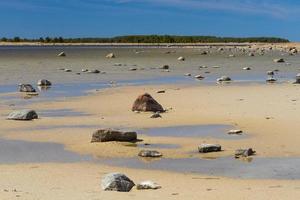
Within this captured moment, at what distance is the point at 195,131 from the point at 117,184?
17.8 feet

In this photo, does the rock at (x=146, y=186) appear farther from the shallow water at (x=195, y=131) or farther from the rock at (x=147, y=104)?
the rock at (x=147, y=104)

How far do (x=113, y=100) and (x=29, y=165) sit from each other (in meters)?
9.67

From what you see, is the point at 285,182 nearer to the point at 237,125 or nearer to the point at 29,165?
the point at 29,165

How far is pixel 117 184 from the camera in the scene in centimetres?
776

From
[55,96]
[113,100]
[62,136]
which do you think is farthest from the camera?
[55,96]

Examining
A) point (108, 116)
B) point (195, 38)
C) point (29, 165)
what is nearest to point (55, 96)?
point (108, 116)

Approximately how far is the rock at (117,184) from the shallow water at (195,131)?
14.9 feet

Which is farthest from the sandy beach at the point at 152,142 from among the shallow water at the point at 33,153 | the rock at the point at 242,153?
the rock at the point at 242,153

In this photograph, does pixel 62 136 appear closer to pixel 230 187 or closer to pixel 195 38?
pixel 230 187

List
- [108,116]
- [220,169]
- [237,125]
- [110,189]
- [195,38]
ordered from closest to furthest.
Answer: [110,189] < [220,169] < [237,125] < [108,116] < [195,38]

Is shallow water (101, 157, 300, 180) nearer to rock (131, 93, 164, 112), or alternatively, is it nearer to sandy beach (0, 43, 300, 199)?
sandy beach (0, 43, 300, 199)

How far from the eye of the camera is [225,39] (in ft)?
638

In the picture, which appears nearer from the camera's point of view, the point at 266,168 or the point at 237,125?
the point at 266,168

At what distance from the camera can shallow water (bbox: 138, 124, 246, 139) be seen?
40.7ft
